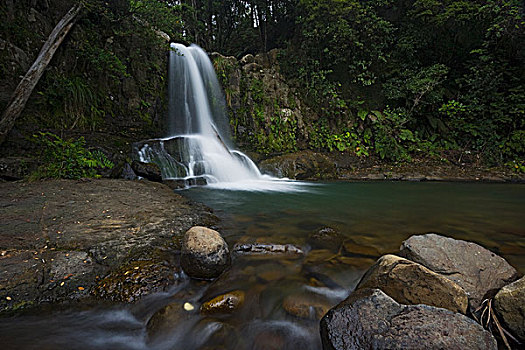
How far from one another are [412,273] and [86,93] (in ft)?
31.9

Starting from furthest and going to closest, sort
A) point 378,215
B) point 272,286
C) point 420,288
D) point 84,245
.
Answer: point 378,215 → point 84,245 → point 272,286 → point 420,288

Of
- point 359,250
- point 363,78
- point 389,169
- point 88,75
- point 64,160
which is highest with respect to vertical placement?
point 363,78

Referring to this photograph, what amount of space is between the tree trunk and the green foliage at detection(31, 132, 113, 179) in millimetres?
635

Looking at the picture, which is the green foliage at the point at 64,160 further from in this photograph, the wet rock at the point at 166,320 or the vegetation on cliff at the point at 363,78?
the wet rock at the point at 166,320

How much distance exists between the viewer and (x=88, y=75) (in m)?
8.23

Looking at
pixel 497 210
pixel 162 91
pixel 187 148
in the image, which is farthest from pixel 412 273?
pixel 162 91

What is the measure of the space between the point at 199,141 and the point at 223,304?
8.25 meters

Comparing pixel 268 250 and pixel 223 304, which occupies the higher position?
pixel 268 250

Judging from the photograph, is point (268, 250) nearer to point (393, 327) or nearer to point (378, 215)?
point (393, 327)

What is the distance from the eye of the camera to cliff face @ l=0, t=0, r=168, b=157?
6.51 m

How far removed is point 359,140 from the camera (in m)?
12.7

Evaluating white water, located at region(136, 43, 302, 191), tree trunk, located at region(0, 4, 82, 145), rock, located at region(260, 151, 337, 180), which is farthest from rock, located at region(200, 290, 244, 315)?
rock, located at region(260, 151, 337, 180)

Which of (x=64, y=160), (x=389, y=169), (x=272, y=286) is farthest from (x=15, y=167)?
(x=389, y=169)

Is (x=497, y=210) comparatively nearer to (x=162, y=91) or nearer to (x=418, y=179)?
(x=418, y=179)
